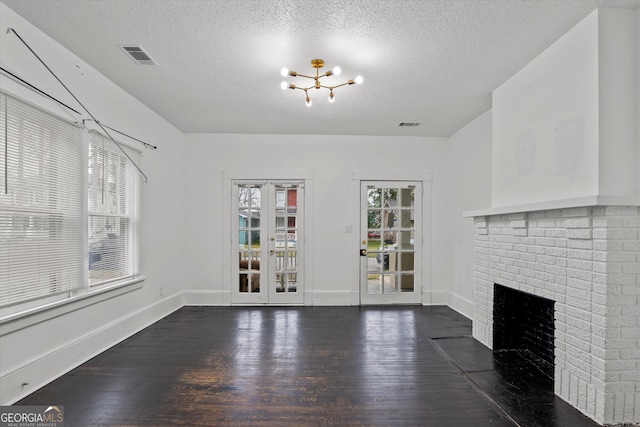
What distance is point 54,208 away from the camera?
282 cm

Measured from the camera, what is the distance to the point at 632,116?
2297 mm

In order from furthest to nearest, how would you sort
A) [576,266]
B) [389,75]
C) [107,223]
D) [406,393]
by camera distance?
[107,223] < [389,75] < [406,393] < [576,266]

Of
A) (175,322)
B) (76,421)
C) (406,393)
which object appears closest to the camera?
(76,421)

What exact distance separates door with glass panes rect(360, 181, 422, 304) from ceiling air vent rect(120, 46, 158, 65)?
3.44m

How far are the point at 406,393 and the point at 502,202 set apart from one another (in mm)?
2052

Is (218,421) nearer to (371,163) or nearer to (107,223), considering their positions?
(107,223)

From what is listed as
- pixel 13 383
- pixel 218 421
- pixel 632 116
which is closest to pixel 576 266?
pixel 632 116

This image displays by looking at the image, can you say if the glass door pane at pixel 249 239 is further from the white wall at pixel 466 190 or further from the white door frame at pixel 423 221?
the white wall at pixel 466 190

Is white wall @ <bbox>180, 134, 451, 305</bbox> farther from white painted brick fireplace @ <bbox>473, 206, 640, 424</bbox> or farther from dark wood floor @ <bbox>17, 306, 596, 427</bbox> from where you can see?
white painted brick fireplace @ <bbox>473, 206, 640, 424</bbox>

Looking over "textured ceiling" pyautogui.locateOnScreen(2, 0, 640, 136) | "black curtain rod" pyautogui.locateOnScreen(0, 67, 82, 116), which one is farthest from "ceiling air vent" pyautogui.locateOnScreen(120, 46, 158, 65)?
"black curtain rod" pyautogui.locateOnScreen(0, 67, 82, 116)

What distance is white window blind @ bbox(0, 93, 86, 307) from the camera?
2400 mm

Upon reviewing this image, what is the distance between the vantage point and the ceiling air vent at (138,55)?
9.39 ft

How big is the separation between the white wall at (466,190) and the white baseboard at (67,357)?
4.23 meters
